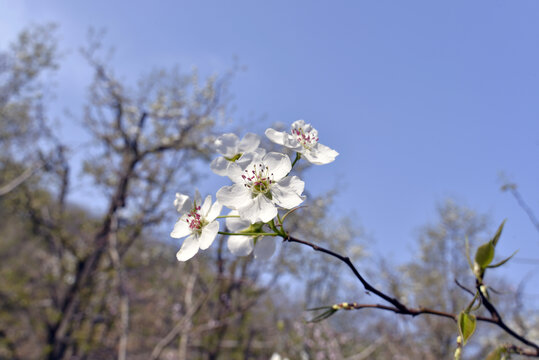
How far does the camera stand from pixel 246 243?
851mm

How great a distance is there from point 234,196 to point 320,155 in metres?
0.26

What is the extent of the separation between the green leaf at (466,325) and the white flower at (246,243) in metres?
0.42

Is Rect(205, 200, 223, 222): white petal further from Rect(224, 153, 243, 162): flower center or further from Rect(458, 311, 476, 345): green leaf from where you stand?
Rect(458, 311, 476, 345): green leaf

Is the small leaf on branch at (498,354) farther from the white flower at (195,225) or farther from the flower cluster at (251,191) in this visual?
the white flower at (195,225)

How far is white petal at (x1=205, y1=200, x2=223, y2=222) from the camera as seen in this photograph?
2.82 feet

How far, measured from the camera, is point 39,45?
8.84 m

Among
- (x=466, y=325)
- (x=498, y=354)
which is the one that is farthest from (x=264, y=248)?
(x=498, y=354)

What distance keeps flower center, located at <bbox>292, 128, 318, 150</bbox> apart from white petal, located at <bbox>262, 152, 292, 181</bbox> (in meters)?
0.09

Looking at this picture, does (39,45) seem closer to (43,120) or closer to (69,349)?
(43,120)

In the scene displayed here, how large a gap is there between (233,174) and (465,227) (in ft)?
44.3

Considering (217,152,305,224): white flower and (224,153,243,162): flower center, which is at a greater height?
(224,153,243,162): flower center

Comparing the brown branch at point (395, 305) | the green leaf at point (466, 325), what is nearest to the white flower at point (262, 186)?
the brown branch at point (395, 305)

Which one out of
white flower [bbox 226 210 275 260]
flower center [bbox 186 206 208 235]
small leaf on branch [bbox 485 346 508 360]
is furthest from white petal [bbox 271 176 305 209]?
small leaf on branch [bbox 485 346 508 360]

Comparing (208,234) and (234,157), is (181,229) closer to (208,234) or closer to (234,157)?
(208,234)
